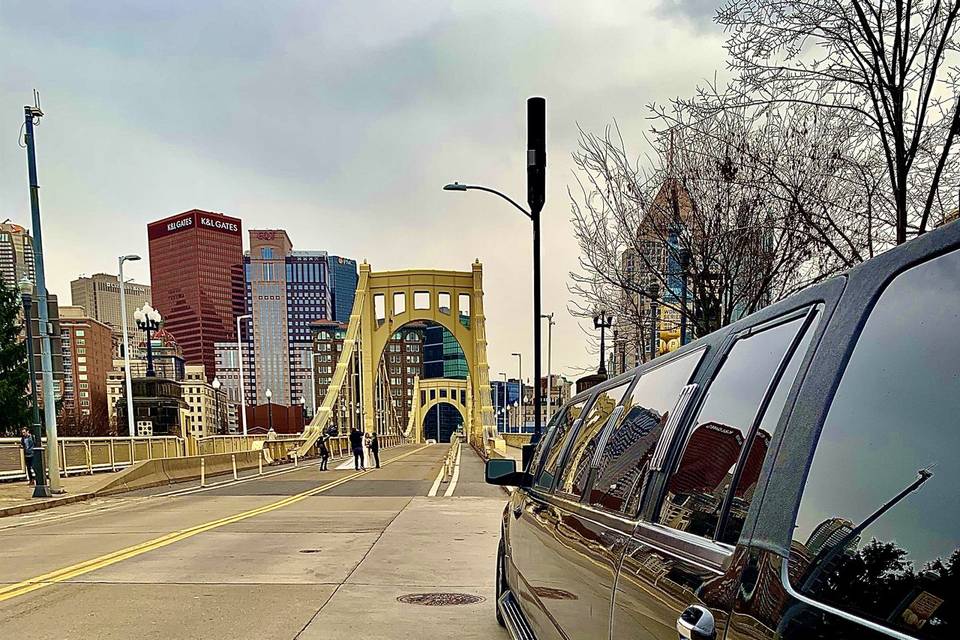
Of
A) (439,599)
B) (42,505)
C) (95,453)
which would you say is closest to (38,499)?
(42,505)

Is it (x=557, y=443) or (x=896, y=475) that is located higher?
A: (x=896, y=475)

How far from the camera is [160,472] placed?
80.2ft

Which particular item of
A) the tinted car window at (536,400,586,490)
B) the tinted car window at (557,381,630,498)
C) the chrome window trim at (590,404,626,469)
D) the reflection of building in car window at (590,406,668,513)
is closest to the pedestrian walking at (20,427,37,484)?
the tinted car window at (536,400,586,490)

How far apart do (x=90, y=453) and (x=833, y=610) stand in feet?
88.1

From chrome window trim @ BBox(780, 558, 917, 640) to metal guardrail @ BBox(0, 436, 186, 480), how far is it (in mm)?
24145

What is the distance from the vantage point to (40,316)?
18234 mm

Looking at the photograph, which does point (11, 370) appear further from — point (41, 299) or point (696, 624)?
point (696, 624)

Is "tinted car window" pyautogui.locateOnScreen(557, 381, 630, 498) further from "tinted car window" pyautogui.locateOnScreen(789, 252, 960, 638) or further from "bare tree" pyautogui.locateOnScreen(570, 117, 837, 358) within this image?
"bare tree" pyautogui.locateOnScreen(570, 117, 837, 358)

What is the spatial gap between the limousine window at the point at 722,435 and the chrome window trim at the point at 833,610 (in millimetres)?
301

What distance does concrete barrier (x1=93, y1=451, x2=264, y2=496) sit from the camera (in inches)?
826

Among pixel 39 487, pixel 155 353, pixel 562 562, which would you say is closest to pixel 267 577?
pixel 562 562

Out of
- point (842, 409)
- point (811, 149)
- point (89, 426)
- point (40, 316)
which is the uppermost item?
point (811, 149)

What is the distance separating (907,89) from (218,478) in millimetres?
24452

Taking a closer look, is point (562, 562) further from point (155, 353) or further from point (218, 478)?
point (155, 353)
